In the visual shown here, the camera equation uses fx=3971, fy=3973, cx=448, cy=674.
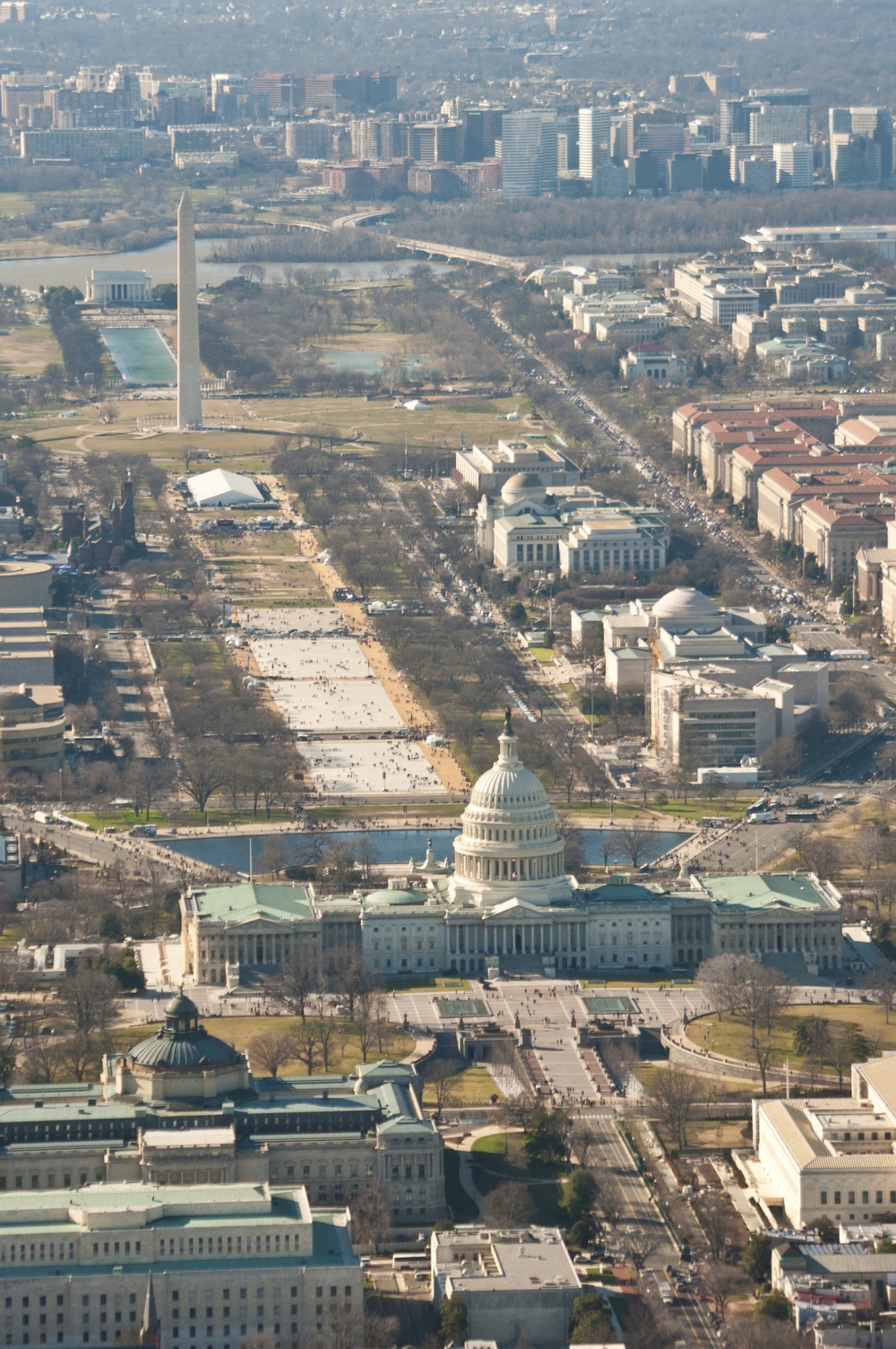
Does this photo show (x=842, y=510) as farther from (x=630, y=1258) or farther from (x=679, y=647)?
(x=630, y=1258)

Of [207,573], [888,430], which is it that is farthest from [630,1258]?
[888,430]

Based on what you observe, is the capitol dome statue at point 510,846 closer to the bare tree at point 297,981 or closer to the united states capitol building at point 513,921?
the united states capitol building at point 513,921

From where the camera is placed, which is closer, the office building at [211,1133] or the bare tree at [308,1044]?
the office building at [211,1133]

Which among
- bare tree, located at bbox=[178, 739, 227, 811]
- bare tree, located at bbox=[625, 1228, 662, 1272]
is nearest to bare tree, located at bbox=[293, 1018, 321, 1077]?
bare tree, located at bbox=[625, 1228, 662, 1272]

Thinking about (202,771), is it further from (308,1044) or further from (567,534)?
(567,534)

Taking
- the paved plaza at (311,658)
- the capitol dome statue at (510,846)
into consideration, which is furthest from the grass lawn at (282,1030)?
the paved plaza at (311,658)

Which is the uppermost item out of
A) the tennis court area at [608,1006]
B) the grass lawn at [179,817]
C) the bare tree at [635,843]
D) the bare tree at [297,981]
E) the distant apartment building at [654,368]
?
the bare tree at [297,981]
